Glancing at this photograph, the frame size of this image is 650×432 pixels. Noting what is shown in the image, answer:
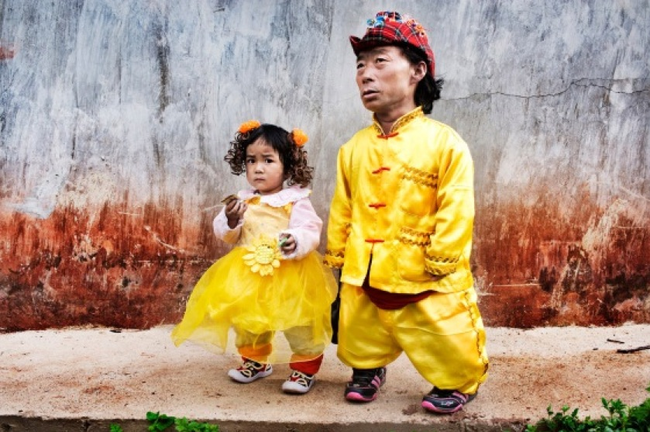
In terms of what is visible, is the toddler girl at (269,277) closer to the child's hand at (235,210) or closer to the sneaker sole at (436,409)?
the child's hand at (235,210)

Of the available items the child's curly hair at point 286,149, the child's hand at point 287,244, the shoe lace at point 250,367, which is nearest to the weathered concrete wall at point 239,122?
the child's curly hair at point 286,149

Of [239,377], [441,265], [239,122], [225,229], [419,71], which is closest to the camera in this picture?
[441,265]

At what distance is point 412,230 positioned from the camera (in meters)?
3.26

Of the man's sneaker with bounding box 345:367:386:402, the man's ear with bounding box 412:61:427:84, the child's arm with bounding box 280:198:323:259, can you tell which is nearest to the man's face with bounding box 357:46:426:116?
the man's ear with bounding box 412:61:427:84

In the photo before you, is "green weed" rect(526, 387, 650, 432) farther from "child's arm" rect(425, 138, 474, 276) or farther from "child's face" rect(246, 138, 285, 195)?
"child's face" rect(246, 138, 285, 195)

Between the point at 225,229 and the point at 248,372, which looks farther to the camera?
the point at 248,372

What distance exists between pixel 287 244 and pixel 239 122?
1.24 m

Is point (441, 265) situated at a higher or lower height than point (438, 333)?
higher

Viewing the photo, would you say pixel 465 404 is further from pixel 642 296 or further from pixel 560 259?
pixel 642 296

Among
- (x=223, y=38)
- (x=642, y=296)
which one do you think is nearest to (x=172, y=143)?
(x=223, y=38)

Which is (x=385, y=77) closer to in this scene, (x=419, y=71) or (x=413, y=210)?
(x=419, y=71)

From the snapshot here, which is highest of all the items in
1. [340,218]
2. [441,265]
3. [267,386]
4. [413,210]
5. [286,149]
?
[286,149]

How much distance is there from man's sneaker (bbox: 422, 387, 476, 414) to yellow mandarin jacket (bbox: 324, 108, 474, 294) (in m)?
0.49

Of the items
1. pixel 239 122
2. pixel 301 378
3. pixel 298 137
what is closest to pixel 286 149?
pixel 298 137
